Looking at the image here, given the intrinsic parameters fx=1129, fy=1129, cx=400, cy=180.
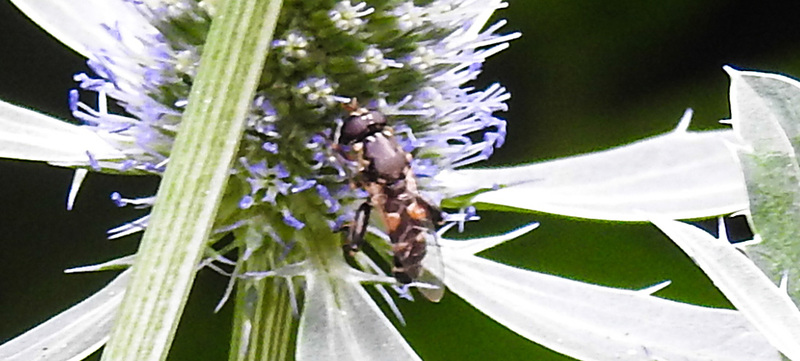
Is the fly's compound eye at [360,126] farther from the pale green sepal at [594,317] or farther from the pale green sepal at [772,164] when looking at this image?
the pale green sepal at [772,164]

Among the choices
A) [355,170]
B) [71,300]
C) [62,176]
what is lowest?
[71,300]

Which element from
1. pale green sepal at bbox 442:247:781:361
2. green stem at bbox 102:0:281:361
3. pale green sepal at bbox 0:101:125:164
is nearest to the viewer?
green stem at bbox 102:0:281:361

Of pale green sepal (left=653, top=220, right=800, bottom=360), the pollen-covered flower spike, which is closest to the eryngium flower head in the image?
the pollen-covered flower spike

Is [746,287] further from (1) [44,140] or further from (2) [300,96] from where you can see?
(1) [44,140]

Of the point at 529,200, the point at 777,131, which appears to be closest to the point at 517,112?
the point at 529,200

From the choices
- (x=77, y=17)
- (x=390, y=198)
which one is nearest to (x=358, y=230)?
(x=390, y=198)

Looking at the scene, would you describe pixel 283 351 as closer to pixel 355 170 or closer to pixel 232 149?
pixel 355 170

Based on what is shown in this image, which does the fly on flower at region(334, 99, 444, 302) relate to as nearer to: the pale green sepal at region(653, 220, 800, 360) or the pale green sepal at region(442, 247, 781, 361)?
the pale green sepal at region(442, 247, 781, 361)
